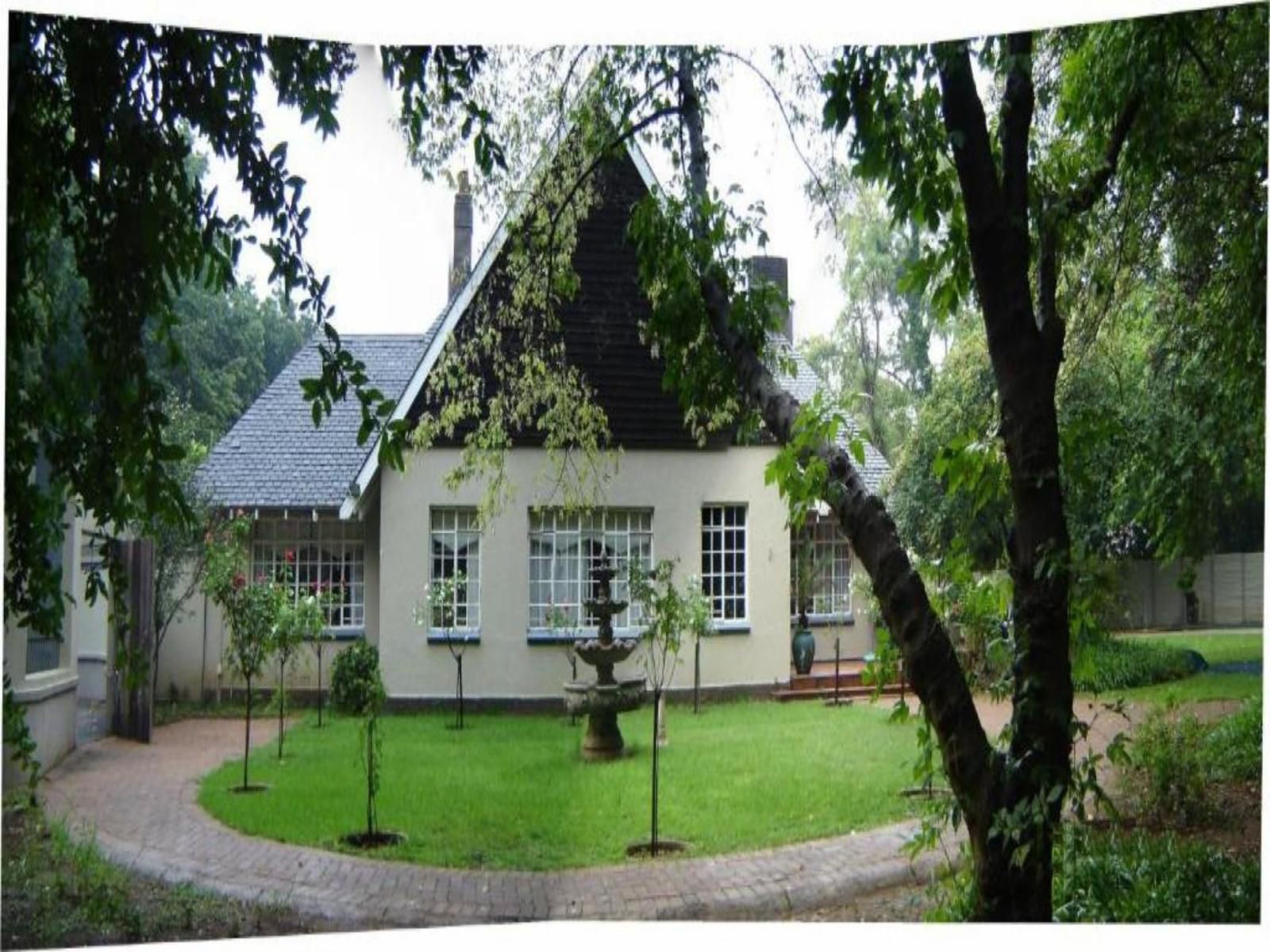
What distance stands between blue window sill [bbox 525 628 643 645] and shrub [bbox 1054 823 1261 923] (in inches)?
72.4

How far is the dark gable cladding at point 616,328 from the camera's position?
16.5 feet

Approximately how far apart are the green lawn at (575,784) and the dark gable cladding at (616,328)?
118cm

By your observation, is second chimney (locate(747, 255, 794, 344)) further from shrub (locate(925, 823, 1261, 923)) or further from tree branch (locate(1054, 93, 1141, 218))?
shrub (locate(925, 823, 1261, 923))

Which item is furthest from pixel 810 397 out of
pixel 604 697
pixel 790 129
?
pixel 604 697

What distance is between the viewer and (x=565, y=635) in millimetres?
5008

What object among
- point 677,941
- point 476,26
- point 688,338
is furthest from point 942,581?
point 476,26

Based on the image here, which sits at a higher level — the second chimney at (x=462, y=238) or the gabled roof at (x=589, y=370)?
the second chimney at (x=462, y=238)

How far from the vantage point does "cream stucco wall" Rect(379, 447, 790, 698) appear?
493 cm

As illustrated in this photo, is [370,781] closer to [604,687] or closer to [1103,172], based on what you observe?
[604,687]

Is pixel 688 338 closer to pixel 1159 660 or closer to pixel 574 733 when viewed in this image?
pixel 574 733

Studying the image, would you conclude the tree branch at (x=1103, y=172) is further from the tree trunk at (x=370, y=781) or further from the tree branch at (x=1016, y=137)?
the tree trunk at (x=370, y=781)

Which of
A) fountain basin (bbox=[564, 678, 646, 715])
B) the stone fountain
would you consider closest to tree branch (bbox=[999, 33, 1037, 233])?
the stone fountain

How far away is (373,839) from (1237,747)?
335 centimetres

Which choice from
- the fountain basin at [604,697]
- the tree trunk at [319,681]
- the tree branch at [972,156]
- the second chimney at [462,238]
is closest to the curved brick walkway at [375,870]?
the tree trunk at [319,681]
